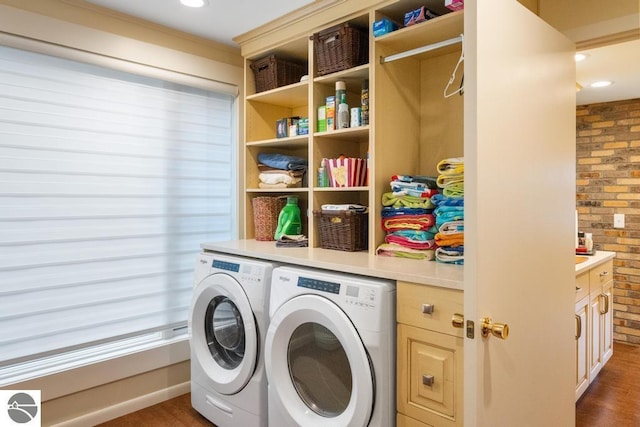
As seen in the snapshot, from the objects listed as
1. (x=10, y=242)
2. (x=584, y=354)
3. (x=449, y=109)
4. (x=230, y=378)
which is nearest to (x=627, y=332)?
(x=584, y=354)

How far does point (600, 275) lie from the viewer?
283 centimetres

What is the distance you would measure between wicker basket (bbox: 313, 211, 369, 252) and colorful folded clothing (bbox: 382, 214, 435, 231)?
16 centimetres

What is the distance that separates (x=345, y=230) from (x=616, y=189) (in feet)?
9.79

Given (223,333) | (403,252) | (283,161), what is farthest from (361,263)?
(283,161)

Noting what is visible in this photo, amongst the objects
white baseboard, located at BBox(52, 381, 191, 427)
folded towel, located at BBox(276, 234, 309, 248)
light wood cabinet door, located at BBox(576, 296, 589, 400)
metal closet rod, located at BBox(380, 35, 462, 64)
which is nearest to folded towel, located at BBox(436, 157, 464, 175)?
metal closet rod, located at BBox(380, 35, 462, 64)

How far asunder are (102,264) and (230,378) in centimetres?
98

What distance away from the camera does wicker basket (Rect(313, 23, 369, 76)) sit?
7.08ft

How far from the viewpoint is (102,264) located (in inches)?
93.5

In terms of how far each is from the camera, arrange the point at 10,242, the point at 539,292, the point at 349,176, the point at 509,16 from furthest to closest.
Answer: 1. the point at 349,176
2. the point at 10,242
3. the point at 539,292
4. the point at 509,16

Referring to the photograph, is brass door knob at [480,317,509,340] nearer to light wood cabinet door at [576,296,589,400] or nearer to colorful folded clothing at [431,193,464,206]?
colorful folded clothing at [431,193,464,206]

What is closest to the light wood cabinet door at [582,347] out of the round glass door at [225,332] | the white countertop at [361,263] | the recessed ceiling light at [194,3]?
the white countertop at [361,263]

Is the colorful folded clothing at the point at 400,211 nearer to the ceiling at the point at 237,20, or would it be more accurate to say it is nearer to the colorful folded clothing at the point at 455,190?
the colorful folded clothing at the point at 455,190

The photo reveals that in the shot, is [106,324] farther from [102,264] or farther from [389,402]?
[389,402]

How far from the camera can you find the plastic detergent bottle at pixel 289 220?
2.59 m
